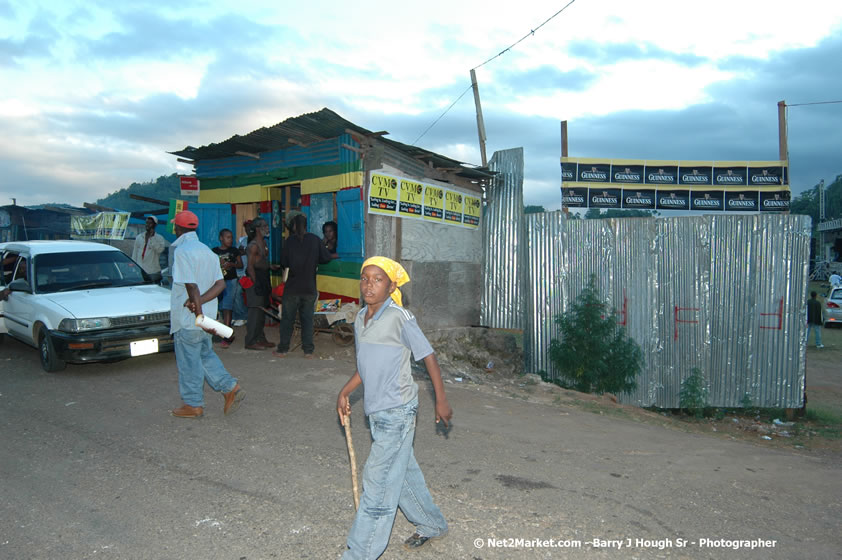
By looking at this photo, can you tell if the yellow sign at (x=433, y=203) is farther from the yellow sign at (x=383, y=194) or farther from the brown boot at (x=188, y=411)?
the brown boot at (x=188, y=411)

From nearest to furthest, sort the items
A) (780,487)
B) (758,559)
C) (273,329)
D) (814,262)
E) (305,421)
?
(758,559) < (780,487) < (305,421) < (273,329) < (814,262)

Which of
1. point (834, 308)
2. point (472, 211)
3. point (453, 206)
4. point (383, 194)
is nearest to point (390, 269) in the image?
point (383, 194)

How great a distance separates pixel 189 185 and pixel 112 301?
5601mm

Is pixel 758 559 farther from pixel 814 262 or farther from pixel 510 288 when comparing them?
pixel 814 262

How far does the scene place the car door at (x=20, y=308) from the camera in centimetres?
755

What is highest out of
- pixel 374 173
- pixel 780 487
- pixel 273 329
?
pixel 374 173

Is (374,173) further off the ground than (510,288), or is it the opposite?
(374,173)

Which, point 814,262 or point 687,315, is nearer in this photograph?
point 687,315

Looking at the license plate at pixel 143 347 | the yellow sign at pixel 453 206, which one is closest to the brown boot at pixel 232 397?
the license plate at pixel 143 347

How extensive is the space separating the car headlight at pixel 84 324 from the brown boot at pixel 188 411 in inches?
86.3

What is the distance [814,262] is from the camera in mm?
41719

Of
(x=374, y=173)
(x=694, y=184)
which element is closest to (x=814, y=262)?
(x=694, y=184)

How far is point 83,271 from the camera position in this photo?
26.3ft

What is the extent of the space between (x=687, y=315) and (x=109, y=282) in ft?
26.6
